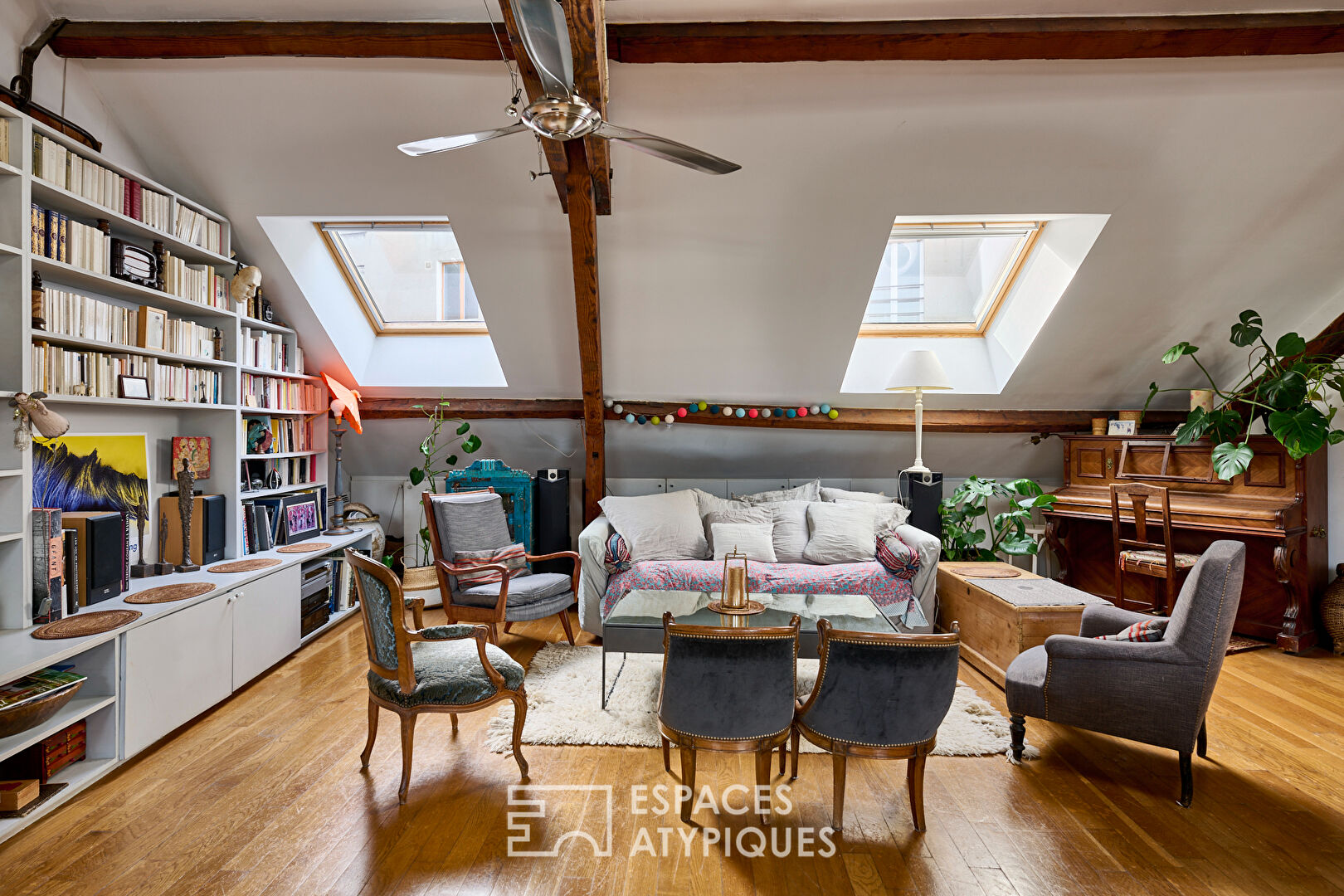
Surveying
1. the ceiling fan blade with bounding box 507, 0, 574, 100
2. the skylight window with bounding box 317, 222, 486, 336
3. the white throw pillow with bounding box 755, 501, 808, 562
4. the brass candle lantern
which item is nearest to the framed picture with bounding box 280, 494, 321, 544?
the skylight window with bounding box 317, 222, 486, 336

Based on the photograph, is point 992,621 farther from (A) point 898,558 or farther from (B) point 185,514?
(B) point 185,514

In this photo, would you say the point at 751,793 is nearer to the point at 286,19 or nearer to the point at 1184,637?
the point at 1184,637

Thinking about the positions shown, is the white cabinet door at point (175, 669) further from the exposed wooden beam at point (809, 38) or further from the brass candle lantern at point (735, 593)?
the exposed wooden beam at point (809, 38)

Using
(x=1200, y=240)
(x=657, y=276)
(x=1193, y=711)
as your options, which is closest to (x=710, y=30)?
(x=657, y=276)

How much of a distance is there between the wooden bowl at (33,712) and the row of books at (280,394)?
197 centimetres

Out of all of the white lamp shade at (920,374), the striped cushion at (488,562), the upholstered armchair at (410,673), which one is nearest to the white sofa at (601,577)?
the striped cushion at (488,562)

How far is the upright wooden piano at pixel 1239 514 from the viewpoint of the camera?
13.2 feet

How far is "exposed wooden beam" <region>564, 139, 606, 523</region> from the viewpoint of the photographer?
128 inches

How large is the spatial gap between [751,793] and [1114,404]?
13.5 ft

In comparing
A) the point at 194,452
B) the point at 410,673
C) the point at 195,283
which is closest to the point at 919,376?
the point at 410,673

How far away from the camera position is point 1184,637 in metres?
2.45

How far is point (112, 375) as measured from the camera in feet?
10.1

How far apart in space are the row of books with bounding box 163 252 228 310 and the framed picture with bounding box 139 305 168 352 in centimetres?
13

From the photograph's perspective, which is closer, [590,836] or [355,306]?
[590,836]
